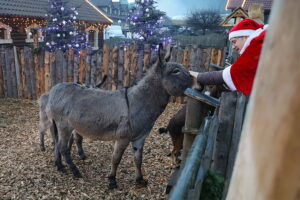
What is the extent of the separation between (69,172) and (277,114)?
4434 millimetres

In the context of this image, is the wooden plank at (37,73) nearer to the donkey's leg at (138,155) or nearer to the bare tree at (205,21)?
the donkey's leg at (138,155)

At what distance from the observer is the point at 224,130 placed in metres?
2.45

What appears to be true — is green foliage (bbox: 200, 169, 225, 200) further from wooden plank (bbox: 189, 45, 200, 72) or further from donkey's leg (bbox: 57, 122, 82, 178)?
wooden plank (bbox: 189, 45, 200, 72)

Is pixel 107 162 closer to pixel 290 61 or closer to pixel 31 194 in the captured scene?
pixel 31 194

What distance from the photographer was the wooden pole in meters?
0.45

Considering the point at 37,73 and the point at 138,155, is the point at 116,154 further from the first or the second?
the point at 37,73

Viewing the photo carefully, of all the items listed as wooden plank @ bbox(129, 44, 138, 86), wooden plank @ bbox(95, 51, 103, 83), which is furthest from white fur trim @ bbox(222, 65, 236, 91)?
wooden plank @ bbox(95, 51, 103, 83)

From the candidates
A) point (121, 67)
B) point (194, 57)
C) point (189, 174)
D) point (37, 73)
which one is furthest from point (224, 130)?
point (37, 73)

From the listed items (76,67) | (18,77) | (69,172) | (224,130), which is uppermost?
(224,130)

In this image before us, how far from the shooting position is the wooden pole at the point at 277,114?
45 centimetres

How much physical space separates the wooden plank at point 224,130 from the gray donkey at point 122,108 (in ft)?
3.38

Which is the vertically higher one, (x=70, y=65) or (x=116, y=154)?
(x=70, y=65)

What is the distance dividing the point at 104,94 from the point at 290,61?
3.51 metres

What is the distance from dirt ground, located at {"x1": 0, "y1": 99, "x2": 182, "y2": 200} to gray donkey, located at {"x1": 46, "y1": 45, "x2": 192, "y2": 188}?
0.27 m
